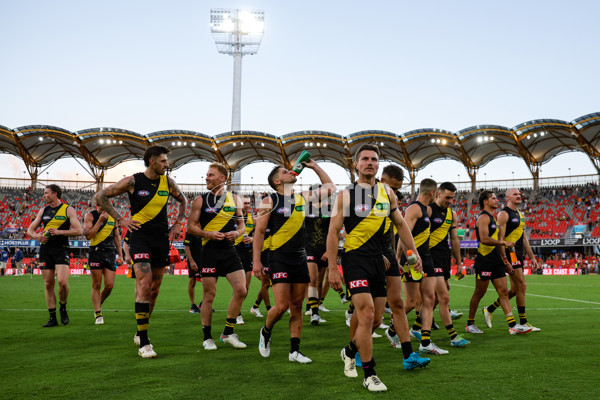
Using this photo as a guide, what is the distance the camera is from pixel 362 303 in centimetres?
442

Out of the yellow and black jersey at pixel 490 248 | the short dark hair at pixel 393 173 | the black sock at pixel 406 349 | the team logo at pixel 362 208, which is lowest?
the black sock at pixel 406 349

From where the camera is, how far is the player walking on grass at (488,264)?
7855mm

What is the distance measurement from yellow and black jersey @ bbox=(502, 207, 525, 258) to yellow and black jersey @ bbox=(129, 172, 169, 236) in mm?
5766

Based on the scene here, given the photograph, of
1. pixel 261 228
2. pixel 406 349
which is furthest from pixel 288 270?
pixel 406 349

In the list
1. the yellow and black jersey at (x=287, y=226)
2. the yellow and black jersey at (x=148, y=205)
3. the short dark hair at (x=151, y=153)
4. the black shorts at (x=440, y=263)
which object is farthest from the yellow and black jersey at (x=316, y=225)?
the short dark hair at (x=151, y=153)

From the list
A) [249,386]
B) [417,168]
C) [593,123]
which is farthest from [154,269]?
[417,168]

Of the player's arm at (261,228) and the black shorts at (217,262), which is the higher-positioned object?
the player's arm at (261,228)

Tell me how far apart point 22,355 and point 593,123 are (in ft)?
139

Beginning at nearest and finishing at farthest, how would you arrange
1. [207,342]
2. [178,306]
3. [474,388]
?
[474,388], [207,342], [178,306]

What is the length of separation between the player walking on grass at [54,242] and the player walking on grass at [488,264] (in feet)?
22.5

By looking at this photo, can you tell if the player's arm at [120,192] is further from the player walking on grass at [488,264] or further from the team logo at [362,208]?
the player walking on grass at [488,264]

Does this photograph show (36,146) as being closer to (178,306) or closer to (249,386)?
(178,306)

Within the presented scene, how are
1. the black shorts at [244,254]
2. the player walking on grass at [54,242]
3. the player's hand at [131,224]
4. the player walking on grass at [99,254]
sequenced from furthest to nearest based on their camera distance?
the black shorts at [244,254] < the player walking on grass at [99,254] < the player walking on grass at [54,242] < the player's hand at [131,224]

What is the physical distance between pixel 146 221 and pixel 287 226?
6.05ft
